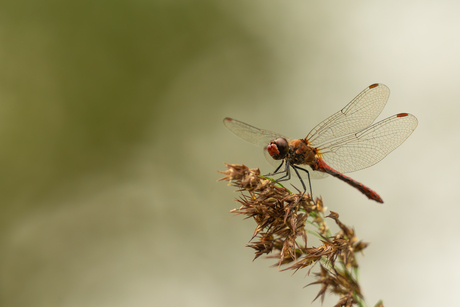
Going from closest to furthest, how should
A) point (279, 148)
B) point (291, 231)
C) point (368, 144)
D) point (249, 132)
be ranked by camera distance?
point (291, 231)
point (279, 148)
point (368, 144)
point (249, 132)

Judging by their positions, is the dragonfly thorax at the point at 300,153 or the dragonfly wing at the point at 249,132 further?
the dragonfly wing at the point at 249,132

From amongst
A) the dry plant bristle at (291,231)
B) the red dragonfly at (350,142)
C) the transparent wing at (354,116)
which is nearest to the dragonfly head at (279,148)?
the red dragonfly at (350,142)

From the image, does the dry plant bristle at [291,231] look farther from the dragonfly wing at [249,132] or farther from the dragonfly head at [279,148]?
the dragonfly wing at [249,132]

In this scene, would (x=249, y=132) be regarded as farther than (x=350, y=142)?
Yes

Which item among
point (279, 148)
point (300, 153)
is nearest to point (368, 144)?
point (300, 153)

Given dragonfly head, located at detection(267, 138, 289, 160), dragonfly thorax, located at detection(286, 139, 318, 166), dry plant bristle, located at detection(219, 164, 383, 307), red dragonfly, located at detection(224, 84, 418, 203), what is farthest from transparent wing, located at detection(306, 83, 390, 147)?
dry plant bristle, located at detection(219, 164, 383, 307)

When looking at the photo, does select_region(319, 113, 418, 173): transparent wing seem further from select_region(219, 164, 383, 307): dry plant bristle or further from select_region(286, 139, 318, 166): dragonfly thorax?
select_region(219, 164, 383, 307): dry plant bristle

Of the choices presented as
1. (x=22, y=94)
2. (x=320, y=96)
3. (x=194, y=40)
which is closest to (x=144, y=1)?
(x=194, y=40)

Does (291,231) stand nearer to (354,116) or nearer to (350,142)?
(350,142)
